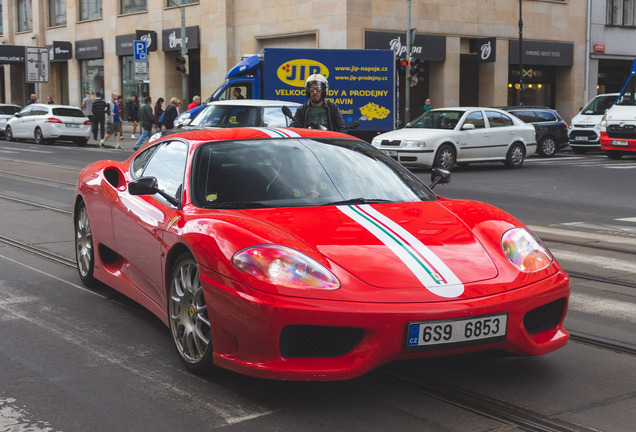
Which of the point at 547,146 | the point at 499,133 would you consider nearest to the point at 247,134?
the point at 499,133

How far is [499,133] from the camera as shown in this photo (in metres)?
20.8

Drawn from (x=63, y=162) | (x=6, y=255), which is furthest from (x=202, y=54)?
(x=6, y=255)

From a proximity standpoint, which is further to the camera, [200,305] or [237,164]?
[237,164]

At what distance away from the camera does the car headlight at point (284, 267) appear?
399cm

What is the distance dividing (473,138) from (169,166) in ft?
50.5

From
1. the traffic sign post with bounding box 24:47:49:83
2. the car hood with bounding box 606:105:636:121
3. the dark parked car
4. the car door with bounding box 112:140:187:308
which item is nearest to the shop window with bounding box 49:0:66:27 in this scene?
the traffic sign post with bounding box 24:47:49:83

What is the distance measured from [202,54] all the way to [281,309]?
34657mm

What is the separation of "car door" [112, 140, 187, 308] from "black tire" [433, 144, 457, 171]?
1378cm

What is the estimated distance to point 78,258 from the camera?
6.95m

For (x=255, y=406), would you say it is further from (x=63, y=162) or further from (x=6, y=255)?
(x=63, y=162)

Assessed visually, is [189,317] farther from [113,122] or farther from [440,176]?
[113,122]

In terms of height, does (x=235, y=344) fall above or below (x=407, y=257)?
below

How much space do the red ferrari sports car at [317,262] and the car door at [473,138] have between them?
47.5 feet

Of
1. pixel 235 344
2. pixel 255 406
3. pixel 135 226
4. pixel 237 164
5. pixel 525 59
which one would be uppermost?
pixel 525 59
